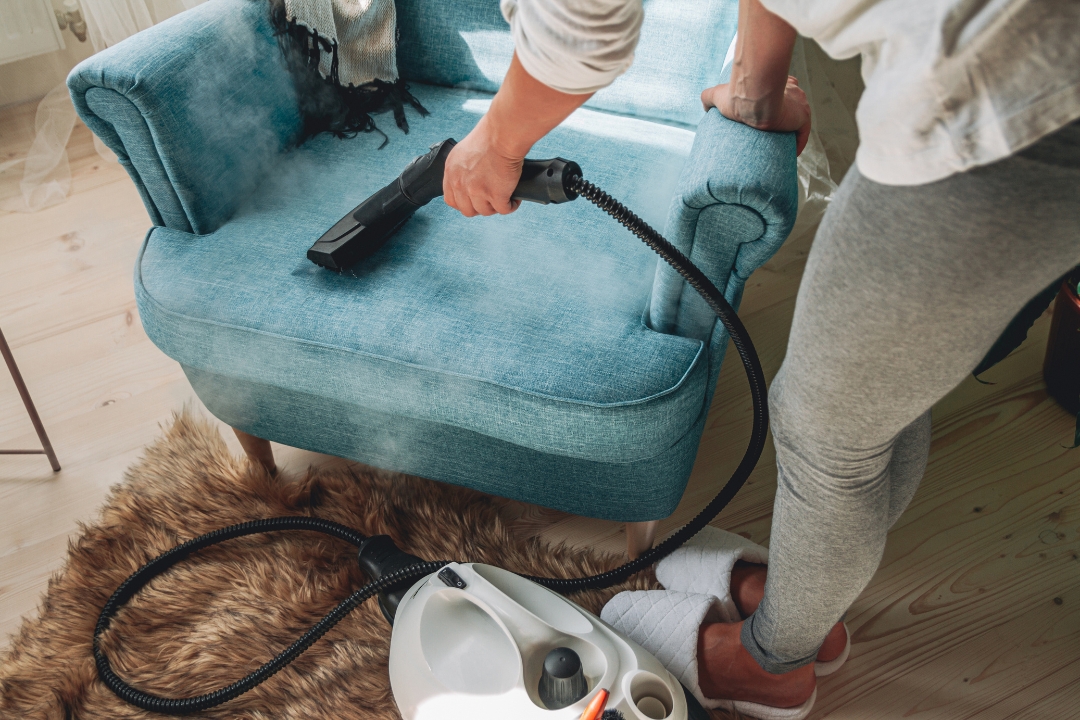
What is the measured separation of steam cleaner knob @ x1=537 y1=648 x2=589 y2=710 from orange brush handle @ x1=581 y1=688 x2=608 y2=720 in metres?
0.03

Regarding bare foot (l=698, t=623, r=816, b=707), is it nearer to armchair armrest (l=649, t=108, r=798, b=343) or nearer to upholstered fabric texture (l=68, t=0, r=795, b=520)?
upholstered fabric texture (l=68, t=0, r=795, b=520)

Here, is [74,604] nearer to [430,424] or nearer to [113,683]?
[113,683]

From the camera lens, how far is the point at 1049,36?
43 cm

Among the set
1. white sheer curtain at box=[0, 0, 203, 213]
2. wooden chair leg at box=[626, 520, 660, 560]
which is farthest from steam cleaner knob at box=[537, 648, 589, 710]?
white sheer curtain at box=[0, 0, 203, 213]

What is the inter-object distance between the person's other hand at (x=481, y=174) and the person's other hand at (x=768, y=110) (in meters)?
0.33

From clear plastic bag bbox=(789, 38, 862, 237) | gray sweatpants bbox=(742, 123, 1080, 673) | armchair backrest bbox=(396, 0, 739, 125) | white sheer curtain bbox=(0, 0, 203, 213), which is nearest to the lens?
gray sweatpants bbox=(742, 123, 1080, 673)

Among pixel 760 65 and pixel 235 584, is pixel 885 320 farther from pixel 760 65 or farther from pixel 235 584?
pixel 235 584

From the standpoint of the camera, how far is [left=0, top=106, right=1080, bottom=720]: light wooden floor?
43.3 inches

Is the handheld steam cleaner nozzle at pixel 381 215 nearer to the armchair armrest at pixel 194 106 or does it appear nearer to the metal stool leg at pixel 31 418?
the armchair armrest at pixel 194 106

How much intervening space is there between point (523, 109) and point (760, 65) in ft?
1.28

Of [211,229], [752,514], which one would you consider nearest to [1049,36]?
[752,514]

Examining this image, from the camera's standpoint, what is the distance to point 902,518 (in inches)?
50.5

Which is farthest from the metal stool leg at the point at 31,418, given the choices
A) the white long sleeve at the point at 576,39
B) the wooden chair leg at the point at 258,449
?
the white long sleeve at the point at 576,39

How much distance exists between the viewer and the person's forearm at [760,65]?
0.92 m
